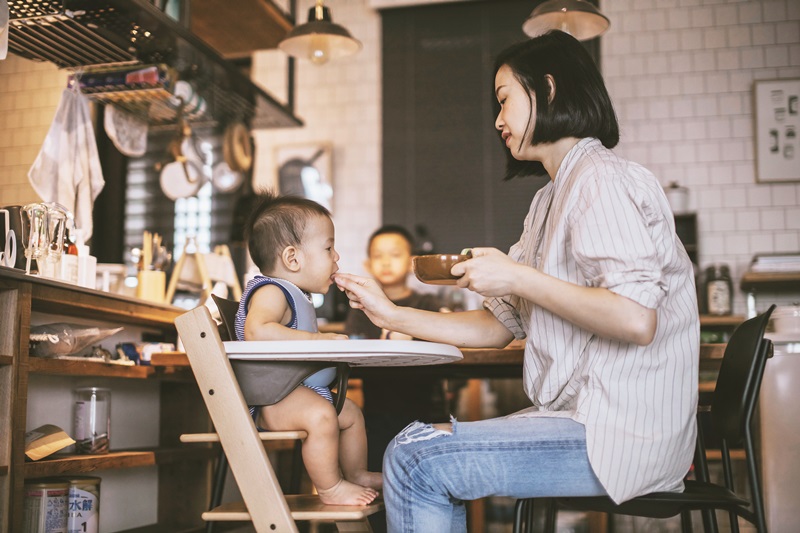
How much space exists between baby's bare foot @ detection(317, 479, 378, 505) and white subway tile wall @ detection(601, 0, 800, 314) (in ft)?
14.1

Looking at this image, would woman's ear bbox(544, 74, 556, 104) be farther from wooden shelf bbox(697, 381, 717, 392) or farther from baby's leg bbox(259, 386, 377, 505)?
wooden shelf bbox(697, 381, 717, 392)

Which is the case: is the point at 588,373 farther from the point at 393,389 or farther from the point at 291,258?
the point at 393,389

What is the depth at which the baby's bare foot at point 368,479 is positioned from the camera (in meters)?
2.11

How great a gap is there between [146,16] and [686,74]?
13.0ft

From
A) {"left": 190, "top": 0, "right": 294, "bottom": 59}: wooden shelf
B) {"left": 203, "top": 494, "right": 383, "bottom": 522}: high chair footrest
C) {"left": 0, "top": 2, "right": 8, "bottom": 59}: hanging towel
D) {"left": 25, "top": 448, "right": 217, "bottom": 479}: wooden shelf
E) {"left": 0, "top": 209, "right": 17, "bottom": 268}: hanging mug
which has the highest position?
{"left": 190, "top": 0, "right": 294, "bottom": 59}: wooden shelf

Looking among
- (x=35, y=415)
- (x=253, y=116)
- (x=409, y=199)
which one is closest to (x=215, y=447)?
(x=35, y=415)

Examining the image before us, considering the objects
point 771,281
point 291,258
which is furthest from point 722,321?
point 291,258

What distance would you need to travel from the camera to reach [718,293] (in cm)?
524

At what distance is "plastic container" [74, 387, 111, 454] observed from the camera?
301cm

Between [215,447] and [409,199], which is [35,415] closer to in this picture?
[215,447]

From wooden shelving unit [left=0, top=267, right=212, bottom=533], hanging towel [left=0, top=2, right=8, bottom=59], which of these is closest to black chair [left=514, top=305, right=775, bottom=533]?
wooden shelving unit [left=0, top=267, right=212, bottom=533]

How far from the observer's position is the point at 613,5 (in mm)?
6020

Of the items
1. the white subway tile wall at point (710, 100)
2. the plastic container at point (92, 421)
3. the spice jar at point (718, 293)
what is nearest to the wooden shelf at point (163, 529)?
the plastic container at point (92, 421)

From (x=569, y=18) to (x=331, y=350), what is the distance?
2.78m
